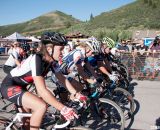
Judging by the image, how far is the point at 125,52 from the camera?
597 inches

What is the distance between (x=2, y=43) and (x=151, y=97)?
35975 millimetres

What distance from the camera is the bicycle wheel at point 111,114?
593cm

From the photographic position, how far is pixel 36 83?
4277 mm

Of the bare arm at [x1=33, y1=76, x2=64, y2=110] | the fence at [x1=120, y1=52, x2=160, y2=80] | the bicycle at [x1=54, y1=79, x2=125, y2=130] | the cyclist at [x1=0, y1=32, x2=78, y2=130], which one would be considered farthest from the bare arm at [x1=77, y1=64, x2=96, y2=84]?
the fence at [x1=120, y1=52, x2=160, y2=80]

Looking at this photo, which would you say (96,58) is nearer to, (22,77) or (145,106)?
(145,106)

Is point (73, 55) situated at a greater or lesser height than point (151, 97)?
greater

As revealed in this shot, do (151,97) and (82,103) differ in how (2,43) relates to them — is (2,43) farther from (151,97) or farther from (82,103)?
(82,103)

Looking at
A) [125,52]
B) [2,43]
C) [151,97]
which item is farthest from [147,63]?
[2,43]

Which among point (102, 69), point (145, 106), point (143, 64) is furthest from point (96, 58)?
point (143, 64)

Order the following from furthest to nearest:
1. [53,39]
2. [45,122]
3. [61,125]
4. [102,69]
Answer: [102,69], [45,122], [53,39], [61,125]

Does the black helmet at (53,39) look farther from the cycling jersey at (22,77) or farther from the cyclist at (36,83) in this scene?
the cycling jersey at (22,77)

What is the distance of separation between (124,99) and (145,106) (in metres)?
2.11

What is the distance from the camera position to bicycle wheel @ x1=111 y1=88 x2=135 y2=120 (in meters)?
6.97

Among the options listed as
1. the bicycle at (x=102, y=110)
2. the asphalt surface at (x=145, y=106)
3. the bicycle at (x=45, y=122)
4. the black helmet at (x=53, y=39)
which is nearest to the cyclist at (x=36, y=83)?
the black helmet at (x=53, y=39)
